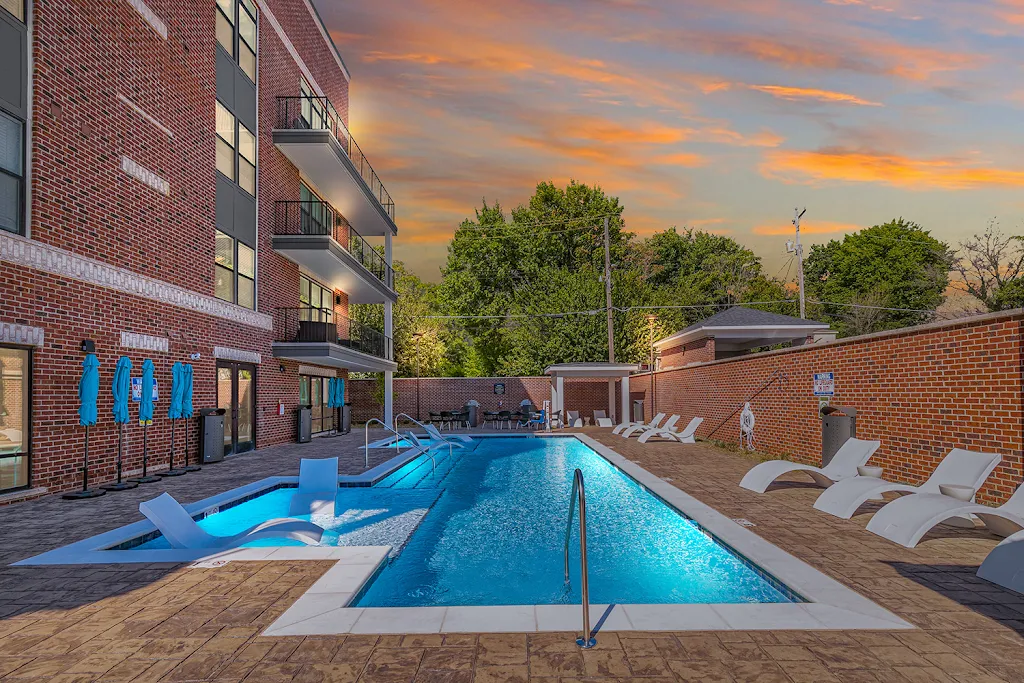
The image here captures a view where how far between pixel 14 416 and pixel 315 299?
13.1 metres

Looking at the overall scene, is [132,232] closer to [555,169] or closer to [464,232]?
[464,232]

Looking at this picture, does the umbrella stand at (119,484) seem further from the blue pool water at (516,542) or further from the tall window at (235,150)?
the tall window at (235,150)

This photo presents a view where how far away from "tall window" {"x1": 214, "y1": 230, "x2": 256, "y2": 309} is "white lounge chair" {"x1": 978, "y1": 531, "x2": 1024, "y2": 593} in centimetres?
1451

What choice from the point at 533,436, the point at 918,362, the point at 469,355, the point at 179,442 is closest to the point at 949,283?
the point at 469,355

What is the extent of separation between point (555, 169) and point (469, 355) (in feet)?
49.1

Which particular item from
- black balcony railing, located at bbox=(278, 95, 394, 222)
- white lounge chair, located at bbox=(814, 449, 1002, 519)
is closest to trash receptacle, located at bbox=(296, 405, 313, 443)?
black balcony railing, located at bbox=(278, 95, 394, 222)

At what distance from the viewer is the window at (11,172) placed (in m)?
8.49

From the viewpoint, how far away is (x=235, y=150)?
612 inches

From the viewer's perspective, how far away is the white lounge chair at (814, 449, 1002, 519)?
6504mm

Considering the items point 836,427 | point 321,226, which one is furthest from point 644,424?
point 321,226

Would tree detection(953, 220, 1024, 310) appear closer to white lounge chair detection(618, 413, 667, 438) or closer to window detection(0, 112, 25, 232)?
white lounge chair detection(618, 413, 667, 438)

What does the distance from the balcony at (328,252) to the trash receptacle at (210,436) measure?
228 inches

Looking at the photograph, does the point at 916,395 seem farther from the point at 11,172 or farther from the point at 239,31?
the point at 239,31

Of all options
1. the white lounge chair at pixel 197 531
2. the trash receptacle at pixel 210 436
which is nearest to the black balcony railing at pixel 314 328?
the trash receptacle at pixel 210 436
